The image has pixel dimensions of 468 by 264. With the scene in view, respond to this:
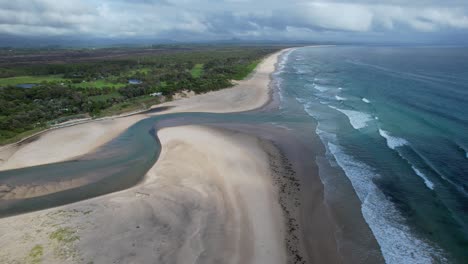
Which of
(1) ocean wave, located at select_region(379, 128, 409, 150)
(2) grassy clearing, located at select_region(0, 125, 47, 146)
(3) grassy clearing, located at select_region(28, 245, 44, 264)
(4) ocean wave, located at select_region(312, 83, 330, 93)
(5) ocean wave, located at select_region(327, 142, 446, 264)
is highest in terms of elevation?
(1) ocean wave, located at select_region(379, 128, 409, 150)

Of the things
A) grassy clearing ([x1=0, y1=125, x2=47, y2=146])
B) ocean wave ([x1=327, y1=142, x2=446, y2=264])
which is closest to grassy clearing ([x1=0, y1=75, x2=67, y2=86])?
grassy clearing ([x1=0, y1=125, x2=47, y2=146])

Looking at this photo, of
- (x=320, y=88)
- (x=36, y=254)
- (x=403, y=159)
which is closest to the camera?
(x=36, y=254)

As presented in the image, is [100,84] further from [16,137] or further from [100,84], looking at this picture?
[16,137]

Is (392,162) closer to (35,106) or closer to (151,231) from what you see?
(151,231)

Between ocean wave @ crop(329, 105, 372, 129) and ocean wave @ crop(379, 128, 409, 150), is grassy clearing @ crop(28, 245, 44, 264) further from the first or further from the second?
ocean wave @ crop(329, 105, 372, 129)

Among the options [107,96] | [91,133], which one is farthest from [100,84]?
[91,133]

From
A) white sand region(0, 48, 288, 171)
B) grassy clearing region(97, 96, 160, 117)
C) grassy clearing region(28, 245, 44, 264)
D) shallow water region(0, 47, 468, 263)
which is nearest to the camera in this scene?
grassy clearing region(28, 245, 44, 264)

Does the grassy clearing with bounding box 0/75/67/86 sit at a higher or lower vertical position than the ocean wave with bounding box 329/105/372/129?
lower
